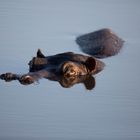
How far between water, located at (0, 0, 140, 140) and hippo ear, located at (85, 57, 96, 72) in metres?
0.25

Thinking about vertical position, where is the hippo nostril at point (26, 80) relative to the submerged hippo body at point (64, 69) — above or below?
below

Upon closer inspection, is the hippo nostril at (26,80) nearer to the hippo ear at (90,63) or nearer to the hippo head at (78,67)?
the hippo head at (78,67)

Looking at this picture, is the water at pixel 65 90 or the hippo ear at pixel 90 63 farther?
the hippo ear at pixel 90 63

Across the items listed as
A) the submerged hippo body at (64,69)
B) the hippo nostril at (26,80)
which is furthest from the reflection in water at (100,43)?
the hippo nostril at (26,80)

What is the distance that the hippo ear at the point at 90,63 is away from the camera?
659 inches

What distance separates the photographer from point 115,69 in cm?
1761

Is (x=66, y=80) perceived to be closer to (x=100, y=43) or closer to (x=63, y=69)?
(x=63, y=69)

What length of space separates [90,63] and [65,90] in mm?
1435

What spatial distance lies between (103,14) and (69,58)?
9.11 meters

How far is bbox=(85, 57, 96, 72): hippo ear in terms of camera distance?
54.9 feet

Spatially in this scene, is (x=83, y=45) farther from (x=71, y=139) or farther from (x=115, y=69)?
(x=71, y=139)

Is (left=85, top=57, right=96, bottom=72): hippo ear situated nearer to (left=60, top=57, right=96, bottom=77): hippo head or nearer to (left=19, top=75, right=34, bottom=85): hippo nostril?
(left=60, top=57, right=96, bottom=77): hippo head

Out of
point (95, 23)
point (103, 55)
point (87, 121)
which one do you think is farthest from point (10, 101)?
point (95, 23)

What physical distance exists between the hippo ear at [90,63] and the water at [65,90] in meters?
0.25
